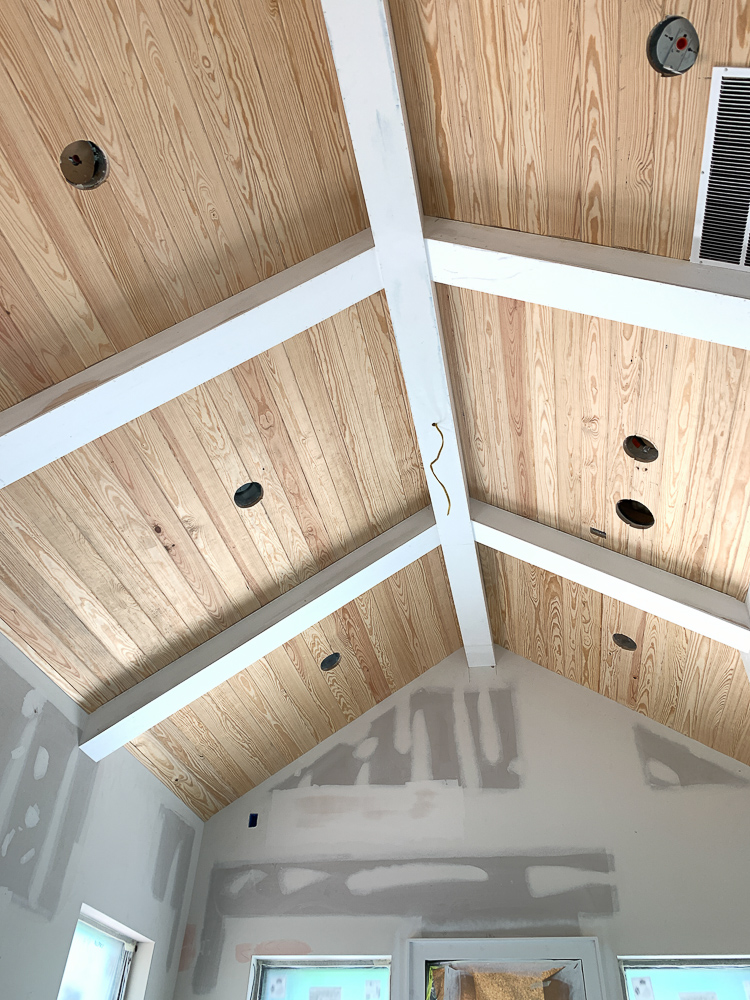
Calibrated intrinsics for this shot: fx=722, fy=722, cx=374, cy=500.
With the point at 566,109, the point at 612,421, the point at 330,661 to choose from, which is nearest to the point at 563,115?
the point at 566,109

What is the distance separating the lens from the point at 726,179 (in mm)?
1778

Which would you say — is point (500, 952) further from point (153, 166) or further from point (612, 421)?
point (153, 166)

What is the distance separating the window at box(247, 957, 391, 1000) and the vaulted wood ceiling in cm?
123

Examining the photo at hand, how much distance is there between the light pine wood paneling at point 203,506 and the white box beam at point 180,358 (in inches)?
9.0

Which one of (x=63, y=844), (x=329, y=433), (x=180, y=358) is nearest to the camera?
(x=180, y=358)

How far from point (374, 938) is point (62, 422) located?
3.23 m

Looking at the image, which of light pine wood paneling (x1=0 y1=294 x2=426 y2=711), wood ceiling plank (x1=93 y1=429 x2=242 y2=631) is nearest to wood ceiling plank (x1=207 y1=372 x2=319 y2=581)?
light pine wood paneling (x1=0 y1=294 x2=426 y2=711)

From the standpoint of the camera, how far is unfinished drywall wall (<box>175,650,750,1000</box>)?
3.81 m

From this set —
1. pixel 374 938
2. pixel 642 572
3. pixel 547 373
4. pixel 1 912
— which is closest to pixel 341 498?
pixel 547 373

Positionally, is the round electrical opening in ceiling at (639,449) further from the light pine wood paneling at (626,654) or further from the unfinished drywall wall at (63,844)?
the unfinished drywall wall at (63,844)

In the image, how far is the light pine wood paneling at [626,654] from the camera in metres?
3.60

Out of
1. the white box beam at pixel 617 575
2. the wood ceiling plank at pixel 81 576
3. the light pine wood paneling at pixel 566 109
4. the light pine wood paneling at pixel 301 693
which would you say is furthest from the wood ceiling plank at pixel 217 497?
the light pine wood paneling at pixel 566 109

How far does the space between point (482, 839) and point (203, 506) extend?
102 inches

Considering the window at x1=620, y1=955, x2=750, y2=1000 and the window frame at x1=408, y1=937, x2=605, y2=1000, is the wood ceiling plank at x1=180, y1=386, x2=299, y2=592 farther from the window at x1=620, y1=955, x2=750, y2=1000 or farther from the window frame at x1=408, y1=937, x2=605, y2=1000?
the window at x1=620, y1=955, x2=750, y2=1000
